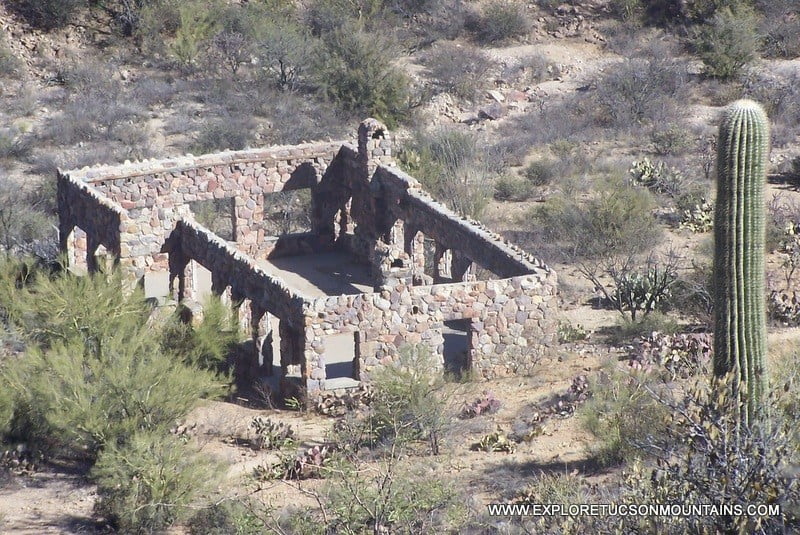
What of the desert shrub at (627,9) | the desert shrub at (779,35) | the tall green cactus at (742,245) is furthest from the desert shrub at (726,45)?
the tall green cactus at (742,245)

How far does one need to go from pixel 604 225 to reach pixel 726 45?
15372 millimetres

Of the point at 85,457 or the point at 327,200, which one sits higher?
the point at 327,200

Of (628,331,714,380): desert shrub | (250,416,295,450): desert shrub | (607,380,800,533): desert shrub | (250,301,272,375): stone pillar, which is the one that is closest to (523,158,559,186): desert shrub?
(628,331,714,380): desert shrub

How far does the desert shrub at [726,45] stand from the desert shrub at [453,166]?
9.44m

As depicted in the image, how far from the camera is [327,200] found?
1261 inches

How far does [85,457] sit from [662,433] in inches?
323

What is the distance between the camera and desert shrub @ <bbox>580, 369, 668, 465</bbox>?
65.2 ft

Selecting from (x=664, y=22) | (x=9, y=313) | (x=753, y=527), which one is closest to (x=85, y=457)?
(x=9, y=313)

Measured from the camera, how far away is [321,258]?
31.8 m

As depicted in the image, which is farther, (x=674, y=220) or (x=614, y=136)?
(x=614, y=136)

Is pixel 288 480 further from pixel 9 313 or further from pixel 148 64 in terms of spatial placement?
pixel 148 64

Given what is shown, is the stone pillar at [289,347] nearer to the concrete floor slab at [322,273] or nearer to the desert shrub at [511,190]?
the concrete floor slab at [322,273]

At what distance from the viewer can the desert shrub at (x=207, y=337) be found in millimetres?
23625

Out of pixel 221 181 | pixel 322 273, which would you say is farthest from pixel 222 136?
pixel 322 273
